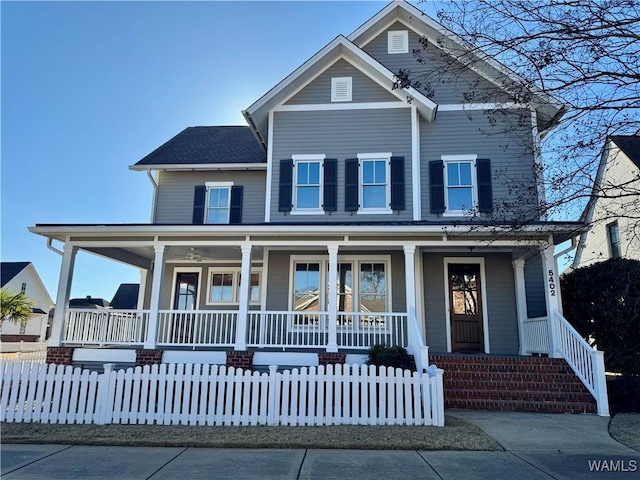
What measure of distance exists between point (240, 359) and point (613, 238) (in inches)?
599

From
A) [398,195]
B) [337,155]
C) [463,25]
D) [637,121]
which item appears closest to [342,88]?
[337,155]

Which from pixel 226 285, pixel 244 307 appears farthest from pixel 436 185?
pixel 226 285

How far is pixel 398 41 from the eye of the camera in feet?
42.2

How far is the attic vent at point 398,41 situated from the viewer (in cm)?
1283

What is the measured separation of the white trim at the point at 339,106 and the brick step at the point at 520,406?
7.72 m

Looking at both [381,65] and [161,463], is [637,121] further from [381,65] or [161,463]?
[381,65]

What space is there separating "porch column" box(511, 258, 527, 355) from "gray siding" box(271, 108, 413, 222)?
3451 mm

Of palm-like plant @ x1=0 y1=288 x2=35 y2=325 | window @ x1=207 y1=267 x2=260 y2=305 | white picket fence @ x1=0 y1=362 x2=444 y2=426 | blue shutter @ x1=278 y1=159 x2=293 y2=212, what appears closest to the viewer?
white picket fence @ x1=0 y1=362 x2=444 y2=426

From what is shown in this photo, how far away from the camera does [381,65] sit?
1184 cm

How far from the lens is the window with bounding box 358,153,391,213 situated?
38.3ft

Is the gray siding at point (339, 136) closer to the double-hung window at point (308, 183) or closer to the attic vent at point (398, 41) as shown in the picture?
the double-hung window at point (308, 183)

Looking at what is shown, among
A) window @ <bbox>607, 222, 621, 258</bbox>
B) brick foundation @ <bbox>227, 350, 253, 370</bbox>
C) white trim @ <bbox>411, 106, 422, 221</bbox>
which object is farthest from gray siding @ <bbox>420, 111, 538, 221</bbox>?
window @ <bbox>607, 222, 621, 258</bbox>

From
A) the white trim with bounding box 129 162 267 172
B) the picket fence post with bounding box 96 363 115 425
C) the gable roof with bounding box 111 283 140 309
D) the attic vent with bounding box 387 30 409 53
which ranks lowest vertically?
the picket fence post with bounding box 96 363 115 425

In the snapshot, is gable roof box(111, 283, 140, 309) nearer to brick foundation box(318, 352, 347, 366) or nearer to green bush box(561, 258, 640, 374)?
brick foundation box(318, 352, 347, 366)
